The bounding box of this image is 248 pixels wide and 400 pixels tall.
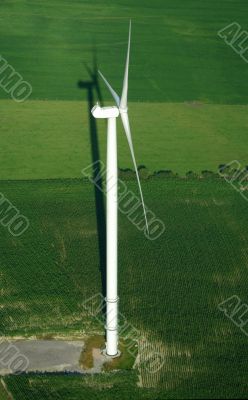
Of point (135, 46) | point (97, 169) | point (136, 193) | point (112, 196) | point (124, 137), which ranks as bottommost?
point (112, 196)

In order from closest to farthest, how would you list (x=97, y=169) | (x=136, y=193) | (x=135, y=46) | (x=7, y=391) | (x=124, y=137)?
(x=7, y=391) < (x=136, y=193) < (x=97, y=169) < (x=124, y=137) < (x=135, y=46)

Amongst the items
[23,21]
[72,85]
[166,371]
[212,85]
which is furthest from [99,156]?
[23,21]

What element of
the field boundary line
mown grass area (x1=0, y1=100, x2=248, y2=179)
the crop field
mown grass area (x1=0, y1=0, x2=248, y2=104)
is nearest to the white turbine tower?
the crop field

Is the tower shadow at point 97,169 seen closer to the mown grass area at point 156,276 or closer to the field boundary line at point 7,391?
the mown grass area at point 156,276

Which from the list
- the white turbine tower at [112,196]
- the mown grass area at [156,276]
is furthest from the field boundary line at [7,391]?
the white turbine tower at [112,196]

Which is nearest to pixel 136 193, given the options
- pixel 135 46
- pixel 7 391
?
pixel 7 391

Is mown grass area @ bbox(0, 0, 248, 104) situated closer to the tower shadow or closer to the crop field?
the crop field

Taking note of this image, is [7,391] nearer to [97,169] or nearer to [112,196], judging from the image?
[112,196]
